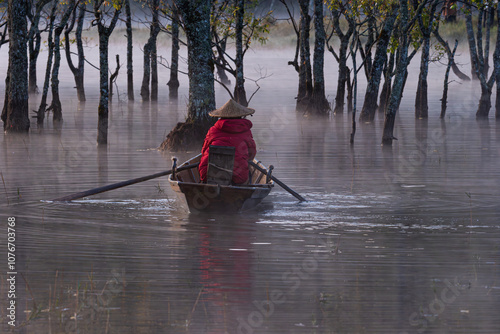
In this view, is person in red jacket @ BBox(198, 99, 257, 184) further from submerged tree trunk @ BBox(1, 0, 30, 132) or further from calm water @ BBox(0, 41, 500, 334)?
submerged tree trunk @ BBox(1, 0, 30, 132)

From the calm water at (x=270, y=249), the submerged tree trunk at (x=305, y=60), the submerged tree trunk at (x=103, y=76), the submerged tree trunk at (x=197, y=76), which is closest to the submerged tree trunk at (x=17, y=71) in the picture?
the submerged tree trunk at (x=103, y=76)

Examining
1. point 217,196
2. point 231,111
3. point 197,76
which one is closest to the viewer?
point 217,196

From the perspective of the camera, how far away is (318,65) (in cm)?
2706

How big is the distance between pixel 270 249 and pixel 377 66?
1555 centimetres

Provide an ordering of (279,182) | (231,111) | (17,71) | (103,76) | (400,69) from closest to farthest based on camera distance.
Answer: (231,111)
(279,182)
(103,76)
(400,69)
(17,71)

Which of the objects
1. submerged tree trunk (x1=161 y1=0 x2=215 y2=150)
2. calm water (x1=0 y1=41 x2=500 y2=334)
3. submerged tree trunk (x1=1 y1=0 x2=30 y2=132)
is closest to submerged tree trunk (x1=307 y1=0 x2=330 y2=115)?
submerged tree trunk (x1=161 y1=0 x2=215 y2=150)

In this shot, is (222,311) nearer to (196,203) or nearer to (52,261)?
(52,261)

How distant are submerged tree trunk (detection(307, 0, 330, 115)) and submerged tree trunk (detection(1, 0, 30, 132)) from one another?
9938 mm

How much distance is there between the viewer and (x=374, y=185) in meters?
13.0

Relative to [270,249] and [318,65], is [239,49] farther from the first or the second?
[270,249]

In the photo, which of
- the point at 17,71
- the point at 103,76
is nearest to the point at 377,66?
the point at 103,76

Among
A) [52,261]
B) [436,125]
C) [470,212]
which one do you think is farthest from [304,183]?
[436,125]

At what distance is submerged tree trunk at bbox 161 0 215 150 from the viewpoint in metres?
16.9

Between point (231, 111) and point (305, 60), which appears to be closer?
point (231, 111)
